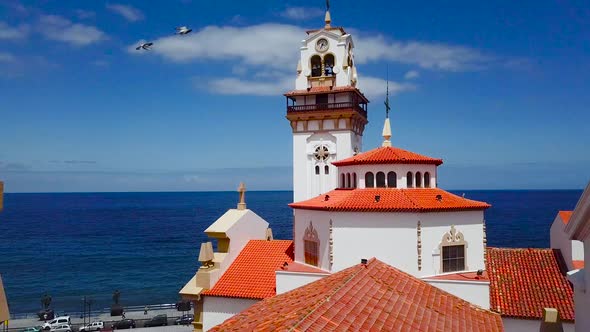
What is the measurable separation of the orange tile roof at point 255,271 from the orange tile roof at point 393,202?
4.24 meters

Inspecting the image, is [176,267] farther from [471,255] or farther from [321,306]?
[321,306]

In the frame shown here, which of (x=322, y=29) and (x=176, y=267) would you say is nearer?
(x=322, y=29)

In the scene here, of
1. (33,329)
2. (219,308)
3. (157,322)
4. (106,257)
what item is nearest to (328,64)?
(219,308)

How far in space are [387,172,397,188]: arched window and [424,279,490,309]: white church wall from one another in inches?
224

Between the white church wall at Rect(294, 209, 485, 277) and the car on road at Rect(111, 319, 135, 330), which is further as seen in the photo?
the car on road at Rect(111, 319, 135, 330)

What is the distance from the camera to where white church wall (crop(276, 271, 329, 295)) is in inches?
899

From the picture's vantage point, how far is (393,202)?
22.0 m

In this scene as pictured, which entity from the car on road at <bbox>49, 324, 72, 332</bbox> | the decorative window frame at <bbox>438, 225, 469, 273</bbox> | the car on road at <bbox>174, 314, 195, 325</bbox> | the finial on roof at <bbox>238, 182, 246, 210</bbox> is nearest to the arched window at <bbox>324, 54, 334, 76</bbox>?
the finial on roof at <bbox>238, 182, 246, 210</bbox>

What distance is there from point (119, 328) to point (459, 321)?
3779cm

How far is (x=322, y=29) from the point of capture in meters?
38.2

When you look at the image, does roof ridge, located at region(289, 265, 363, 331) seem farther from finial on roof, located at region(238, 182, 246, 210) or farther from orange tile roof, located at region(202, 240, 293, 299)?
finial on roof, located at region(238, 182, 246, 210)

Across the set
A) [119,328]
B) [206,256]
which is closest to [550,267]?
[206,256]

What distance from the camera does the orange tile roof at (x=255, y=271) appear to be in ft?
81.9

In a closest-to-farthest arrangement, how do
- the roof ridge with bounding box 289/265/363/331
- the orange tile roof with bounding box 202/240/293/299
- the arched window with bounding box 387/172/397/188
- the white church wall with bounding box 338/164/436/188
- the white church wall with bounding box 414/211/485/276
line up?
the roof ridge with bounding box 289/265/363/331, the white church wall with bounding box 414/211/485/276, the white church wall with bounding box 338/164/436/188, the arched window with bounding box 387/172/397/188, the orange tile roof with bounding box 202/240/293/299
